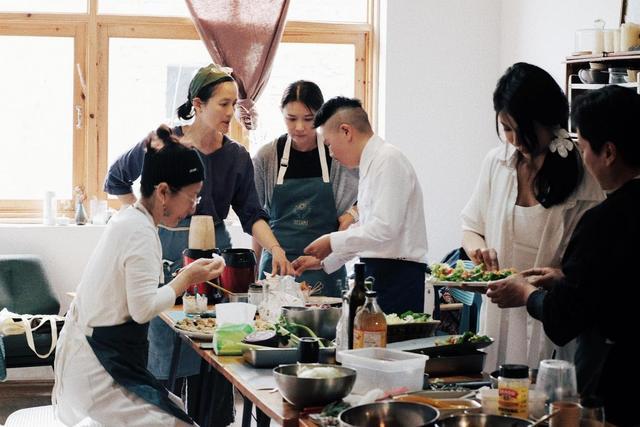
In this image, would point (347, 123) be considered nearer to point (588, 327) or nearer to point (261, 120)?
point (588, 327)

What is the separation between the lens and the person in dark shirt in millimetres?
2107

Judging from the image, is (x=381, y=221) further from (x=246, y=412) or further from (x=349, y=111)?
(x=246, y=412)

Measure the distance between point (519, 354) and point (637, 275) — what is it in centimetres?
109

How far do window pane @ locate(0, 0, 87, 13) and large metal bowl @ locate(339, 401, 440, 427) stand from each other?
5.04m

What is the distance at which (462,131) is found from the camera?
6512mm

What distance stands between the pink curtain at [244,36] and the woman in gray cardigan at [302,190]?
1739 millimetres

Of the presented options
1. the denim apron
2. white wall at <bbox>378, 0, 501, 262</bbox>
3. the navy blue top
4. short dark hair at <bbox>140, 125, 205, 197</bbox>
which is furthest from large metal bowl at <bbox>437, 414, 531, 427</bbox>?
white wall at <bbox>378, 0, 501, 262</bbox>

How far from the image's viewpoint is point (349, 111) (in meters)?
3.84

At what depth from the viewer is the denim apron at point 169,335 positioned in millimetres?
4027

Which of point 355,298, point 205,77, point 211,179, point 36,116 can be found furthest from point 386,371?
point 36,116

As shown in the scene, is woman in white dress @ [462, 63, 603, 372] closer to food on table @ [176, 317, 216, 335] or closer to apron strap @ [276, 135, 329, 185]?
food on table @ [176, 317, 216, 335]

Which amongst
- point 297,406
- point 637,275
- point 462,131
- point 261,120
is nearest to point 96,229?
point 261,120

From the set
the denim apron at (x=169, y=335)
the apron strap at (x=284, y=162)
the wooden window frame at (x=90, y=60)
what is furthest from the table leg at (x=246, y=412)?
the wooden window frame at (x=90, y=60)

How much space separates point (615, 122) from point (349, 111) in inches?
65.6
